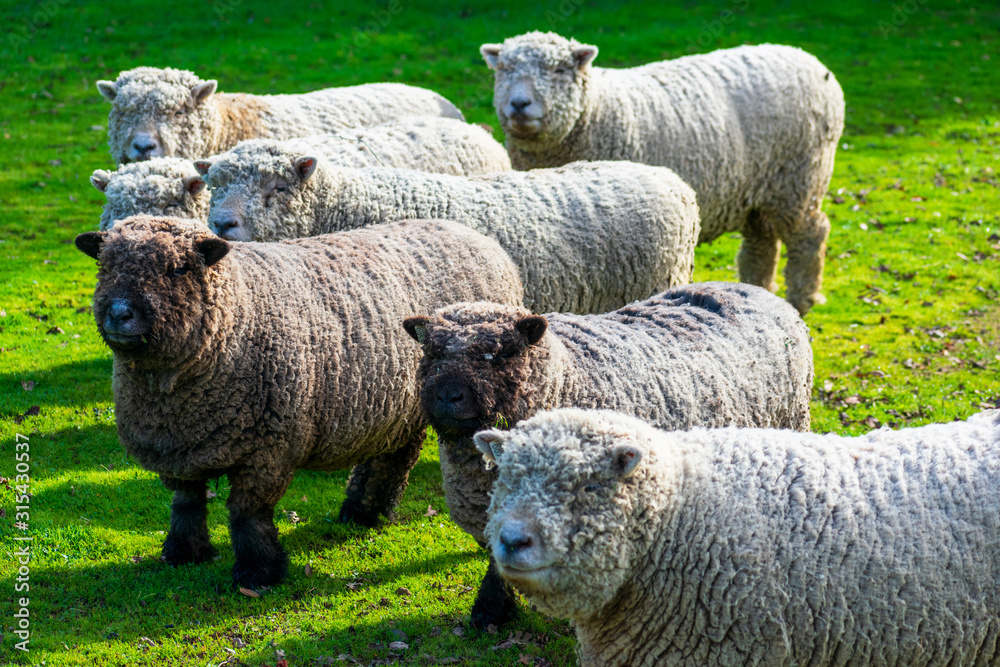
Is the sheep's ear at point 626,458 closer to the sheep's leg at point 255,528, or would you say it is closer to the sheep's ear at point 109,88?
the sheep's leg at point 255,528

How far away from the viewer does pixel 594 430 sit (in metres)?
4.04

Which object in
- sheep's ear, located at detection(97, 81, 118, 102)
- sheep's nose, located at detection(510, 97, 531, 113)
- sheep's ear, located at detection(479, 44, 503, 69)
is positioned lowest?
sheep's ear, located at detection(97, 81, 118, 102)

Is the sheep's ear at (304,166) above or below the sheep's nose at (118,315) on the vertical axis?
above

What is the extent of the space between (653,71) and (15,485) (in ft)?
27.4

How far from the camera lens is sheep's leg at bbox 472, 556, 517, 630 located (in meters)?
6.03

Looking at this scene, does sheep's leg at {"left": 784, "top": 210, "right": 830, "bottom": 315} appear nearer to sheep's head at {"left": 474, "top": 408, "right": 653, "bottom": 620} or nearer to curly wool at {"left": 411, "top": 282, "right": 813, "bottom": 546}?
curly wool at {"left": 411, "top": 282, "right": 813, "bottom": 546}

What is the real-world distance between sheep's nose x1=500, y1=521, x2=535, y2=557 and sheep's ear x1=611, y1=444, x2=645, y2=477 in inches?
18.9

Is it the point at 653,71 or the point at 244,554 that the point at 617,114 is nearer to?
the point at 653,71

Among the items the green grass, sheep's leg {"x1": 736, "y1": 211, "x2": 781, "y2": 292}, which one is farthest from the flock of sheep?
the green grass

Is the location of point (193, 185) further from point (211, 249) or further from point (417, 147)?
point (417, 147)

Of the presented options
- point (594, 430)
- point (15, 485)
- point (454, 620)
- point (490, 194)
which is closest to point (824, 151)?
point (490, 194)

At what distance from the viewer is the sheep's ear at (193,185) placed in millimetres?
7824

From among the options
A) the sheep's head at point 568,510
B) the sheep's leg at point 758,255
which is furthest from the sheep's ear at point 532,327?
the sheep's leg at point 758,255

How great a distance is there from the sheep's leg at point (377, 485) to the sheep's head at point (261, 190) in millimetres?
2123
